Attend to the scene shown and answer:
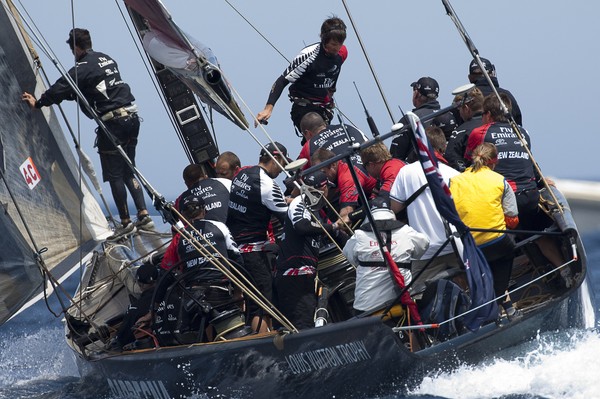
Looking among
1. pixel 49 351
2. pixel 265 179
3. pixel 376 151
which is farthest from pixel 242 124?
pixel 49 351

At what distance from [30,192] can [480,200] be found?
453 cm

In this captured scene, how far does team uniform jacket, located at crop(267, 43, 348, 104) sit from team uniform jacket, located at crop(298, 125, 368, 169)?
1.07 meters

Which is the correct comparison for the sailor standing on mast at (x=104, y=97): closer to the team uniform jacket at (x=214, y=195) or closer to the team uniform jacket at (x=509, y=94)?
the team uniform jacket at (x=214, y=195)

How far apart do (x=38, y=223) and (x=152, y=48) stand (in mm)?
2373

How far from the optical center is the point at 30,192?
10516mm

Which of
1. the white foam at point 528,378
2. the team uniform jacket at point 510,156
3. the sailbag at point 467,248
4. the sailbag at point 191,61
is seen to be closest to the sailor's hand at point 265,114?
the sailbag at point 191,61

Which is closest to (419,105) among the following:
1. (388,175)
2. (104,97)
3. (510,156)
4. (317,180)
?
(510,156)

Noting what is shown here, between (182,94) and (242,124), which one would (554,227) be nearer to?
(242,124)

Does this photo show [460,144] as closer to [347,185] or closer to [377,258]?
[347,185]

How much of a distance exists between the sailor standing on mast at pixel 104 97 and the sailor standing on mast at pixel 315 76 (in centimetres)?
119

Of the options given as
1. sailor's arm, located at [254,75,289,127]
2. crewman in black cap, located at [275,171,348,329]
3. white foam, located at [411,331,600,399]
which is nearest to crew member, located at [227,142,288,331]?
crewman in black cap, located at [275,171,348,329]

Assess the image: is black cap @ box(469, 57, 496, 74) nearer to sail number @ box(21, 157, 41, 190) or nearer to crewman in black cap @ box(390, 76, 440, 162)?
crewman in black cap @ box(390, 76, 440, 162)

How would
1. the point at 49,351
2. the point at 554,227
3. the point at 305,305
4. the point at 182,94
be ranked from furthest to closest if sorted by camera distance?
1. the point at 49,351
2. the point at 182,94
3. the point at 554,227
4. the point at 305,305

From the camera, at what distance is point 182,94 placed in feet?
34.3
